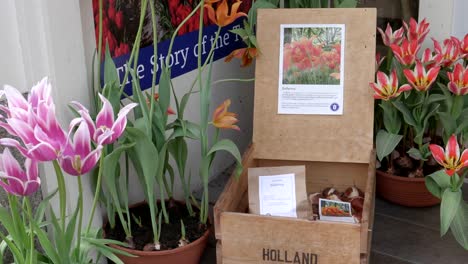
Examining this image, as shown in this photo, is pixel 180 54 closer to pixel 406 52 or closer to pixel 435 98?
pixel 406 52

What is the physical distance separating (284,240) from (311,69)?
65cm

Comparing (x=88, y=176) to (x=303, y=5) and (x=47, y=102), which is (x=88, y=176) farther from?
(x=303, y=5)

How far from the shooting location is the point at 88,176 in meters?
1.65

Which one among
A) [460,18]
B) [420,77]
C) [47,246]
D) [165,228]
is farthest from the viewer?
[460,18]

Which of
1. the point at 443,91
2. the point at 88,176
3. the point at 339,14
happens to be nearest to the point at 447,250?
the point at 443,91

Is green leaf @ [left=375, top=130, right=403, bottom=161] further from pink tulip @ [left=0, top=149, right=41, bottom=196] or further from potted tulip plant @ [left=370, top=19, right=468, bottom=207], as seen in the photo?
pink tulip @ [left=0, top=149, right=41, bottom=196]

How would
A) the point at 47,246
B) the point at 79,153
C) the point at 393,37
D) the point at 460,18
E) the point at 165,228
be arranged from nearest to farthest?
the point at 79,153 < the point at 47,246 < the point at 165,228 < the point at 393,37 < the point at 460,18

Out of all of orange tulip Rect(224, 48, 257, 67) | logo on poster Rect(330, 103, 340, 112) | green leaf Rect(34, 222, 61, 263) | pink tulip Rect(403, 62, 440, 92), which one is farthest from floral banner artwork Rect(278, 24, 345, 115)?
green leaf Rect(34, 222, 61, 263)

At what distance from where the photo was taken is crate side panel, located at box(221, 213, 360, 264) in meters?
1.51

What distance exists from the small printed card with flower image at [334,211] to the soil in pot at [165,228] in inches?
14.3

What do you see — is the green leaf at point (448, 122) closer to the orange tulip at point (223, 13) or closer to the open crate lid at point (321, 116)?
the open crate lid at point (321, 116)

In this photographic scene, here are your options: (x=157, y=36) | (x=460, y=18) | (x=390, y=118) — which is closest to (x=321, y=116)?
(x=390, y=118)

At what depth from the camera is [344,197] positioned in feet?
6.48

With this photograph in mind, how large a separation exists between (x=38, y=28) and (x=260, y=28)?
79cm
